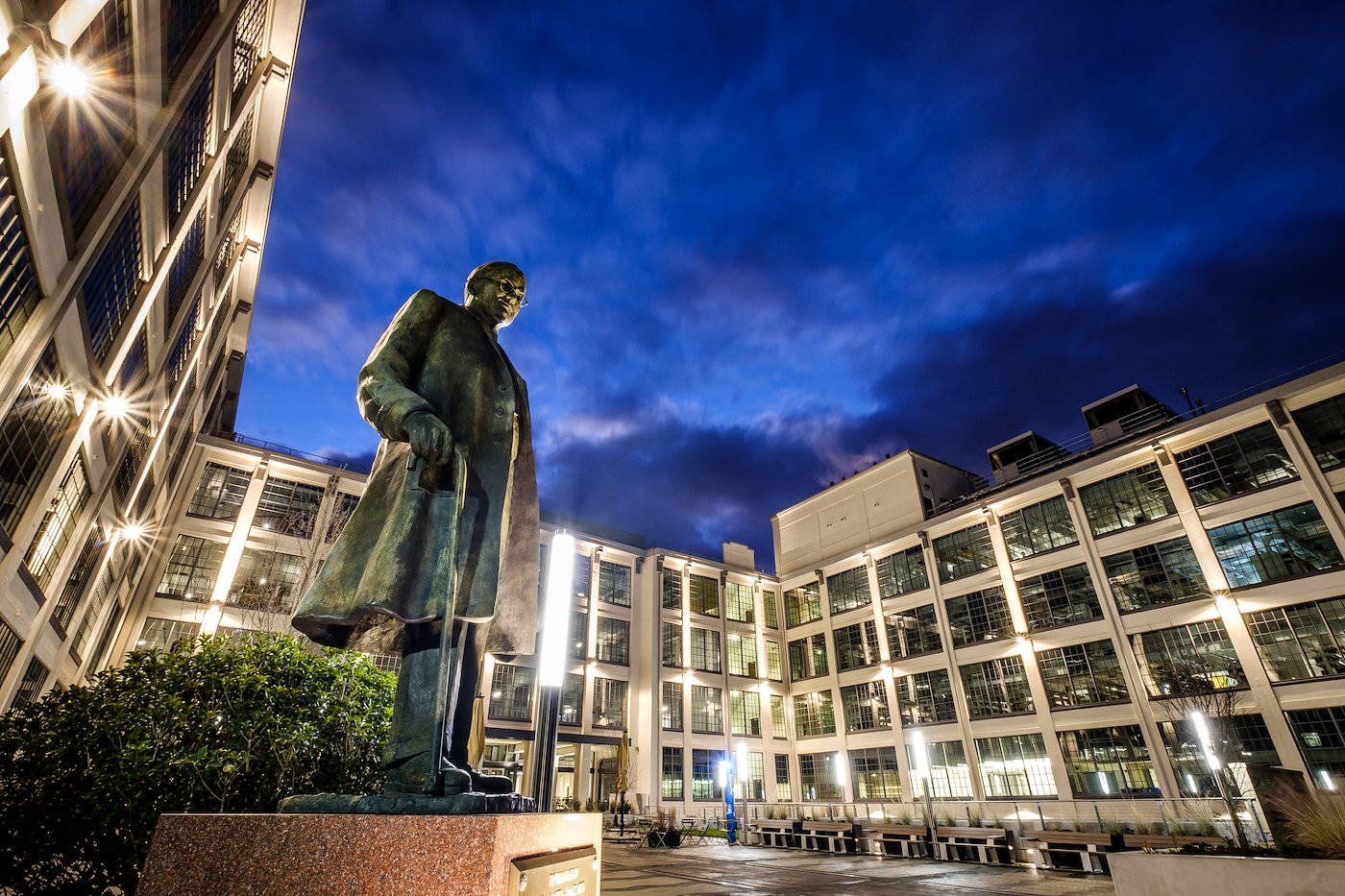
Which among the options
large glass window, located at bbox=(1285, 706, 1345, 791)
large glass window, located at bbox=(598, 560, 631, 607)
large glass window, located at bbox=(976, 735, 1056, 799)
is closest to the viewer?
large glass window, located at bbox=(1285, 706, 1345, 791)

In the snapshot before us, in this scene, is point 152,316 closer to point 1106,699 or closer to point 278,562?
point 278,562

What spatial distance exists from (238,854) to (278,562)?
103 ft

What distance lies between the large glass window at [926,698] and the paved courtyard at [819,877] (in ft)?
55.1

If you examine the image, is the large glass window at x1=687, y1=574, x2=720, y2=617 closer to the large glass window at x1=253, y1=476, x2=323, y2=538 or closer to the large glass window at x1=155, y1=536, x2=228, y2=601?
the large glass window at x1=253, y1=476, x2=323, y2=538

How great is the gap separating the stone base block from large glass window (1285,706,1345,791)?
29.9 meters

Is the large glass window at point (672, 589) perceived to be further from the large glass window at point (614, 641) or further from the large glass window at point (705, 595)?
the large glass window at point (614, 641)

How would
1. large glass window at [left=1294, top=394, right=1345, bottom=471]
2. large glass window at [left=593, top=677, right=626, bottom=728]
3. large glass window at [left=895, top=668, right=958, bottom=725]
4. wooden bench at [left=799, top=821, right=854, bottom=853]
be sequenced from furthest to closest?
large glass window at [left=593, top=677, right=626, bottom=728], large glass window at [left=895, top=668, right=958, bottom=725], large glass window at [left=1294, top=394, right=1345, bottom=471], wooden bench at [left=799, top=821, right=854, bottom=853]

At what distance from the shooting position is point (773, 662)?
137 ft

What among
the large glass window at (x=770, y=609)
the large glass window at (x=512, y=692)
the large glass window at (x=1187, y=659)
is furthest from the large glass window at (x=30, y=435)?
the large glass window at (x=770, y=609)

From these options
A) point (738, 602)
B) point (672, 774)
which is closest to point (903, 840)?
point (672, 774)

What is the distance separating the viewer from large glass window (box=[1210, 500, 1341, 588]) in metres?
22.1

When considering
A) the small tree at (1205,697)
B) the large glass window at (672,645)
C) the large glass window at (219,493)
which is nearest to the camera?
the small tree at (1205,697)

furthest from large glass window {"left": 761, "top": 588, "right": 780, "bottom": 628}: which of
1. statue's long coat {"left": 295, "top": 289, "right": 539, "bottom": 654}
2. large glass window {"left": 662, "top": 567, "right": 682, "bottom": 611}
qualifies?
statue's long coat {"left": 295, "top": 289, "right": 539, "bottom": 654}

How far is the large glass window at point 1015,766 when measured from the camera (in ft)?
87.4
